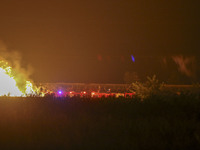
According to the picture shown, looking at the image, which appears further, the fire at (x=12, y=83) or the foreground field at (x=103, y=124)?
the fire at (x=12, y=83)

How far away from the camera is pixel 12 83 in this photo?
21.8 m

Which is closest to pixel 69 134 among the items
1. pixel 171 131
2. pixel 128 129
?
pixel 128 129

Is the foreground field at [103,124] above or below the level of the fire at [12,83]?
below

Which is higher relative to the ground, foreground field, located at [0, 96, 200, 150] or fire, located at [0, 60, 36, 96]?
fire, located at [0, 60, 36, 96]

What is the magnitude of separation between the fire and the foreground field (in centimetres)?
1071

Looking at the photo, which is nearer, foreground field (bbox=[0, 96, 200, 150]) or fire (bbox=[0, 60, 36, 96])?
foreground field (bbox=[0, 96, 200, 150])

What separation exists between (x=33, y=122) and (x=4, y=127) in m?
0.85

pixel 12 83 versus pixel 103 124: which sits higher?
pixel 12 83

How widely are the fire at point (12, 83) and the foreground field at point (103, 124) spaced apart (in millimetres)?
10713

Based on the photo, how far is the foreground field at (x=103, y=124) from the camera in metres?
6.66

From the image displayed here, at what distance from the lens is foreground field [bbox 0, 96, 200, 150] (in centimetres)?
666

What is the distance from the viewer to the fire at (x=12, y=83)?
20.8 metres

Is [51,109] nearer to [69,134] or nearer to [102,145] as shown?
[69,134]

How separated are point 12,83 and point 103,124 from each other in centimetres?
1569
